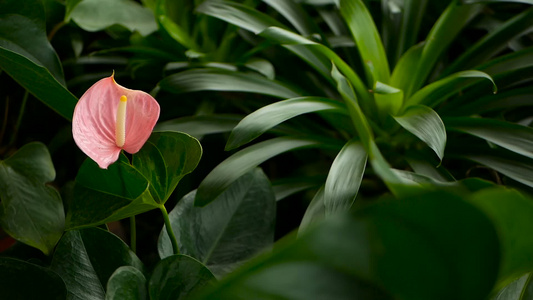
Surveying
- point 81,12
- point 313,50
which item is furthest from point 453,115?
point 81,12

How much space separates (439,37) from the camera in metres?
0.78

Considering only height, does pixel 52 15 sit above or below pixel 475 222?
below

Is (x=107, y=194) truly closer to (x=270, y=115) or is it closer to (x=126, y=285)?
(x=126, y=285)

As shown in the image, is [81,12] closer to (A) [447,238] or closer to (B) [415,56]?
(B) [415,56]

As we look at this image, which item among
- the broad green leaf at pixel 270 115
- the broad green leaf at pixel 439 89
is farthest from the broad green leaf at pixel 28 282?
the broad green leaf at pixel 439 89

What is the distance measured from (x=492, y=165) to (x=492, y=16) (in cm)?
38

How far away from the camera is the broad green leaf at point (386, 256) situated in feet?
0.93

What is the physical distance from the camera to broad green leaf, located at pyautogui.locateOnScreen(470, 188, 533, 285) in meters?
0.31

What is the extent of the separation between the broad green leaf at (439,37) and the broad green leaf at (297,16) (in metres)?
0.18

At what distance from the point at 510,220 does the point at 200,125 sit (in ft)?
1.66

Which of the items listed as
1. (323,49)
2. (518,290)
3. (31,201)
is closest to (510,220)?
(518,290)

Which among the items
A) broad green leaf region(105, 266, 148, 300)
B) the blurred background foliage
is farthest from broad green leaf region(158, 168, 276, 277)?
broad green leaf region(105, 266, 148, 300)

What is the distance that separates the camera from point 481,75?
0.65m

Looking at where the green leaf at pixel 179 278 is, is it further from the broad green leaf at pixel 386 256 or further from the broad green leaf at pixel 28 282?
the broad green leaf at pixel 386 256
